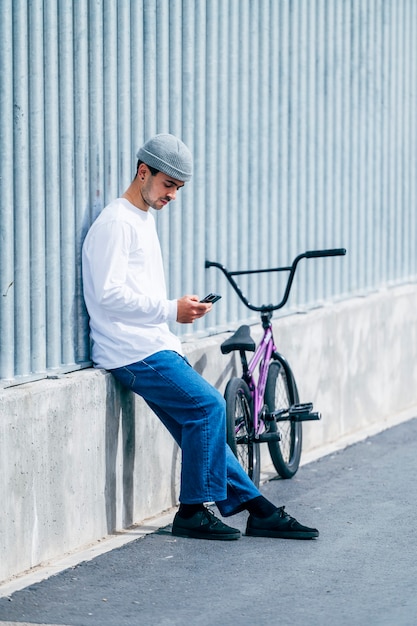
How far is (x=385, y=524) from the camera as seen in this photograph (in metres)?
7.71

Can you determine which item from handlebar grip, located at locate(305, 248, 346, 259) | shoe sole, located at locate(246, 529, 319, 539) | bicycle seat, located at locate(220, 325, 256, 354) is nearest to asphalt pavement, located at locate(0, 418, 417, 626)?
shoe sole, located at locate(246, 529, 319, 539)

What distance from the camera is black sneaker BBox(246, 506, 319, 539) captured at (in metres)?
7.40

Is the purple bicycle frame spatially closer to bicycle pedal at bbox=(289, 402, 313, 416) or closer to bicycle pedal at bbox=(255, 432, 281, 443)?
bicycle pedal at bbox=(255, 432, 281, 443)

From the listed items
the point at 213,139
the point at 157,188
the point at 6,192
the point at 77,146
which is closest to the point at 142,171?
the point at 157,188

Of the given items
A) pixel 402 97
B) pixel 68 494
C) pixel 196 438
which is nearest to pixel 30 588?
pixel 68 494

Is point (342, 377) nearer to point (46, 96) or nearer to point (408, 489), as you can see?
point (408, 489)

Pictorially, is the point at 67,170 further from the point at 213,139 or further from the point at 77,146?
the point at 213,139

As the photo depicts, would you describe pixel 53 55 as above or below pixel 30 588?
above

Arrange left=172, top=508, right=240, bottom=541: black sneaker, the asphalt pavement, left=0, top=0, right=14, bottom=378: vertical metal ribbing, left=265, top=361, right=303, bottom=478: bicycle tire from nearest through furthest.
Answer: the asphalt pavement, left=0, top=0, right=14, bottom=378: vertical metal ribbing, left=172, top=508, right=240, bottom=541: black sneaker, left=265, top=361, right=303, bottom=478: bicycle tire

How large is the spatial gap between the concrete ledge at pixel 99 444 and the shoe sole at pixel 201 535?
0.33 meters

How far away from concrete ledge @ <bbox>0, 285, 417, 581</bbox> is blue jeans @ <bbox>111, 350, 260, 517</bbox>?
0.81 feet

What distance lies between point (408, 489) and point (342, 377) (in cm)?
187

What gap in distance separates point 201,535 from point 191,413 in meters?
0.61

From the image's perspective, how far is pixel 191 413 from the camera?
7336 millimetres
